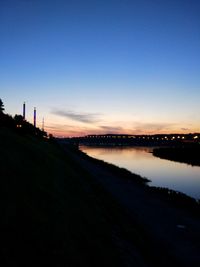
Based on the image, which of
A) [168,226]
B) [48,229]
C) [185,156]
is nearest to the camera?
[48,229]

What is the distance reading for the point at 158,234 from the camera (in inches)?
678

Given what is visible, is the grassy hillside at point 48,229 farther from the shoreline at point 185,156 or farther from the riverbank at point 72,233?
the shoreline at point 185,156

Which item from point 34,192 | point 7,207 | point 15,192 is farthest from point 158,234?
point 7,207

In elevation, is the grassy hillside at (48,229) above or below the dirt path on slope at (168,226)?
above

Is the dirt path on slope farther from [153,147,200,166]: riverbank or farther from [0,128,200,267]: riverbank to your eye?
[153,147,200,166]: riverbank

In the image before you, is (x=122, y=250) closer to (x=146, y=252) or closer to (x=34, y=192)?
(x=146, y=252)

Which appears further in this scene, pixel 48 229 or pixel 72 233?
pixel 72 233

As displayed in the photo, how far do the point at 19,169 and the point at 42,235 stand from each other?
6580 millimetres

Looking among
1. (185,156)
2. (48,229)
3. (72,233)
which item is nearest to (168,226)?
(72,233)

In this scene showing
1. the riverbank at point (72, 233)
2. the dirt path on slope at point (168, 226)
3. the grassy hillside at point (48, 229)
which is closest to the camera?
the grassy hillside at point (48, 229)

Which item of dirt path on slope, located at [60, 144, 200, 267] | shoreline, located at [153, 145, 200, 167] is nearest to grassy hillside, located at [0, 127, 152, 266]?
Result: dirt path on slope, located at [60, 144, 200, 267]

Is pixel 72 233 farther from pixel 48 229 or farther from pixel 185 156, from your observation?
pixel 185 156

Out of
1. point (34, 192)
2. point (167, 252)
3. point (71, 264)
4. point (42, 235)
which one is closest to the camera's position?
point (71, 264)

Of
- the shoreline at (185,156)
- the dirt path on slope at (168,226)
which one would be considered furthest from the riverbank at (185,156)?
the dirt path on slope at (168,226)
